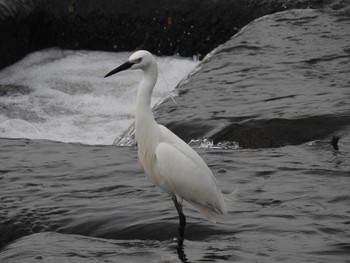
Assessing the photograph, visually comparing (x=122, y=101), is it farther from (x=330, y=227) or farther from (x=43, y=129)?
(x=330, y=227)

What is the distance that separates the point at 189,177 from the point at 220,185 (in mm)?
1113

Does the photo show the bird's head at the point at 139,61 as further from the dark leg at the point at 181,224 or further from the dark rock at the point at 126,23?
the dark rock at the point at 126,23

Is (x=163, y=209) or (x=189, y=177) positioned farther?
(x=163, y=209)

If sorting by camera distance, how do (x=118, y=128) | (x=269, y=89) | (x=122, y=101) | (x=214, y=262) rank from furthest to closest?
(x=122, y=101)
(x=118, y=128)
(x=269, y=89)
(x=214, y=262)

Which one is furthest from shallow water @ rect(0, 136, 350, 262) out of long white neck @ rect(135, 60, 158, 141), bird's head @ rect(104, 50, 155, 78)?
bird's head @ rect(104, 50, 155, 78)

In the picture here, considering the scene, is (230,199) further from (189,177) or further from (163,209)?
(163,209)

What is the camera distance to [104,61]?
15375 millimetres

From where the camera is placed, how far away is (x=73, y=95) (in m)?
14.0

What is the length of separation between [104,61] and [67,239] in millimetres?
8765

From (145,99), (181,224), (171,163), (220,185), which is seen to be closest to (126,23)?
(220,185)

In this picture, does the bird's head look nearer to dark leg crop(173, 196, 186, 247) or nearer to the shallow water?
dark leg crop(173, 196, 186, 247)

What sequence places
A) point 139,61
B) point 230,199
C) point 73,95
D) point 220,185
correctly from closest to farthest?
point 139,61, point 230,199, point 220,185, point 73,95

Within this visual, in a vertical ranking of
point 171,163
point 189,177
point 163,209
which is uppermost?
point 171,163

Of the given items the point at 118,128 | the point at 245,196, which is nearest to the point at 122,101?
the point at 118,128
